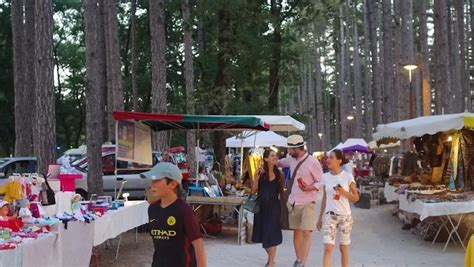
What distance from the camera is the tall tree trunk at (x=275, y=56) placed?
28.4 metres

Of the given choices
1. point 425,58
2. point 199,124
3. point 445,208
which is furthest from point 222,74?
point 445,208

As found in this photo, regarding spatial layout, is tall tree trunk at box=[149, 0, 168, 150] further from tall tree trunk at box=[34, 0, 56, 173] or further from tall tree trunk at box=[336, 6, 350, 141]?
tall tree trunk at box=[336, 6, 350, 141]

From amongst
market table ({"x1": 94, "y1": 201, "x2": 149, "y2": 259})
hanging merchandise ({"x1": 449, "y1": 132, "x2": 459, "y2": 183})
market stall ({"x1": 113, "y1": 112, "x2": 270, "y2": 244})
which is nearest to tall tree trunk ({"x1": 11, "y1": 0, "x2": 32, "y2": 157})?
market stall ({"x1": 113, "y1": 112, "x2": 270, "y2": 244})

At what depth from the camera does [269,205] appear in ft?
28.3

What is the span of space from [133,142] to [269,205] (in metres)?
3.74

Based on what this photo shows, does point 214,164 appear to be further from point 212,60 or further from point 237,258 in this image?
point 237,258

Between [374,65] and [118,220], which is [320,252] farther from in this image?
[374,65]

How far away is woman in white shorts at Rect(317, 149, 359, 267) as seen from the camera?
24.8 ft

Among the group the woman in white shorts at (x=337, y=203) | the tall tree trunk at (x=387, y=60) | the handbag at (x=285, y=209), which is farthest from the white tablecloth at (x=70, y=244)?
the tall tree trunk at (x=387, y=60)

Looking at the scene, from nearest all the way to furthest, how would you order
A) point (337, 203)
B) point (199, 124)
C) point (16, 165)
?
1. point (337, 203)
2. point (199, 124)
3. point (16, 165)

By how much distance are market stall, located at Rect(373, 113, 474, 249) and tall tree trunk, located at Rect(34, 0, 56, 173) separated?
21.7ft

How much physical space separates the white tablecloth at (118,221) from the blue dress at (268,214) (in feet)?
6.19

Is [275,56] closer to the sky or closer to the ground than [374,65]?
closer to the ground

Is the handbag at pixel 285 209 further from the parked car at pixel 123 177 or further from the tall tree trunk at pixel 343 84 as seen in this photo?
the tall tree trunk at pixel 343 84
